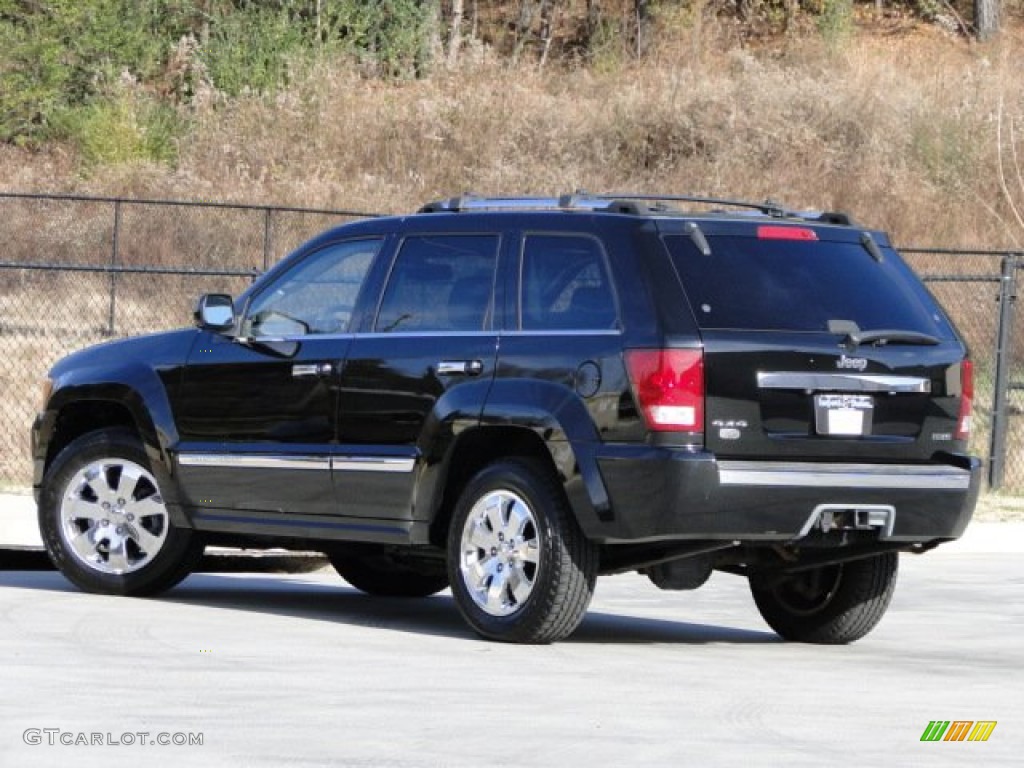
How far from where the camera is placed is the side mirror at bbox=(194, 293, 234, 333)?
1191 centimetres

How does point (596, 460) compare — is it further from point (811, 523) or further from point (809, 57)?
point (809, 57)

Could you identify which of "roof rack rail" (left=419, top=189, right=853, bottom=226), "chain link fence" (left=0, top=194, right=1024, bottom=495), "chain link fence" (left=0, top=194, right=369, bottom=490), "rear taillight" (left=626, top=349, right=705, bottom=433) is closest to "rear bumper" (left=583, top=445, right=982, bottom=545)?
"rear taillight" (left=626, top=349, right=705, bottom=433)

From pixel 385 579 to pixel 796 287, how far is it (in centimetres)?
368

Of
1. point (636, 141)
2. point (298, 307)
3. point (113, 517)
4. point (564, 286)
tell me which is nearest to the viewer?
point (564, 286)

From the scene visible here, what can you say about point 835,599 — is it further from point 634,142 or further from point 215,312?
point 634,142

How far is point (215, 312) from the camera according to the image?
39.1ft

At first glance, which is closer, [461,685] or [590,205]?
[461,685]

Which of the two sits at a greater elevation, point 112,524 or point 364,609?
point 112,524

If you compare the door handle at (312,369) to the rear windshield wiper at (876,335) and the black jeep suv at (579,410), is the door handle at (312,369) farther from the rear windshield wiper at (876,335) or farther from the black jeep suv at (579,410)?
the rear windshield wiper at (876,335)

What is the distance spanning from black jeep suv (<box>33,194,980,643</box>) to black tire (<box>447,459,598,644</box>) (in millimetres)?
13

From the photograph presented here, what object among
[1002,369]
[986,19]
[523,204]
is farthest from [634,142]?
[523,204]

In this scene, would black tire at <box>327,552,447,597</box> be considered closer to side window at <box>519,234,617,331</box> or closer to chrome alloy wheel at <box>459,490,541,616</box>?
chrome alloy wheel at <box>459,490,541,616</box>

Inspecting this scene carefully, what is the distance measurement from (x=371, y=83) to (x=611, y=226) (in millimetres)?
29536

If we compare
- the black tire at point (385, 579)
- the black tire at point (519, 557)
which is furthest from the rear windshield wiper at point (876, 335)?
the black tire at point (385, 579)
